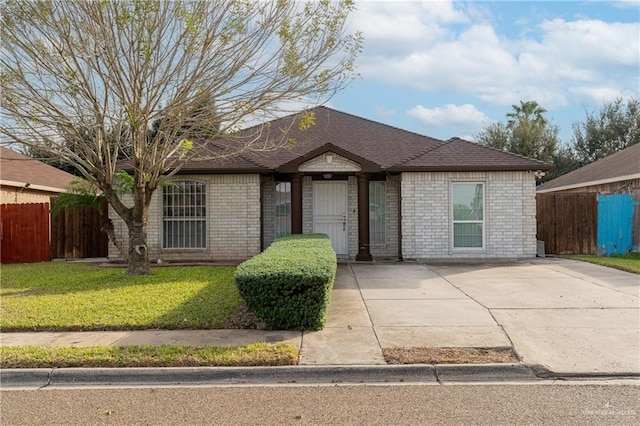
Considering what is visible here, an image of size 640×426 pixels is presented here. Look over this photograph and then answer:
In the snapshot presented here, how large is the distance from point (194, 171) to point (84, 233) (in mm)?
4785

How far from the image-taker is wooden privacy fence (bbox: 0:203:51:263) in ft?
51.9

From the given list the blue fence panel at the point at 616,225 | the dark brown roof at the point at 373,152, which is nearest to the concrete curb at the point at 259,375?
the dark brown roof at the point at 373,152

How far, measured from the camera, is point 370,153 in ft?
54.0

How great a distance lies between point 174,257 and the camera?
15234 mm

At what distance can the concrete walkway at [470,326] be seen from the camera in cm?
618

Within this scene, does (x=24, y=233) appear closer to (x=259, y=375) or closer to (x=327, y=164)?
(x=327, y=164)

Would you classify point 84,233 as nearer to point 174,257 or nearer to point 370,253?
point 174,257

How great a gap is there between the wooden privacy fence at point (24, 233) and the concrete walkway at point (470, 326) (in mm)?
9629

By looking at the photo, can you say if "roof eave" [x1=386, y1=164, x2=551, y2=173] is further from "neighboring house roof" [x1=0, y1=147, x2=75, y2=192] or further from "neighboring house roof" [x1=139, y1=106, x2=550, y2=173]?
"neighboring house roof" [x1=0, y1=147, x2=75, y2=192]

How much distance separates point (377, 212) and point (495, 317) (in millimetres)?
8525

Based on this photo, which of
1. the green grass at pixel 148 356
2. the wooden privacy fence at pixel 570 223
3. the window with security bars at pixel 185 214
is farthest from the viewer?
the wooden privacy fence at pixel 570 223

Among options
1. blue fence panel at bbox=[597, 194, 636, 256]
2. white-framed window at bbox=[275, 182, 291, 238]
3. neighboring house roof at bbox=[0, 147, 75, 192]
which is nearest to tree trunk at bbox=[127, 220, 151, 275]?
white-framed window at bbox=[275, 182, 291, 238]

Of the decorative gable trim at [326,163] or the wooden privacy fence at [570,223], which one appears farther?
the wooden privacy fence at [570,223]

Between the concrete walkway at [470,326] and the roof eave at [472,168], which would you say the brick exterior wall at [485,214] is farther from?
the concrete walkway at [470,326]
